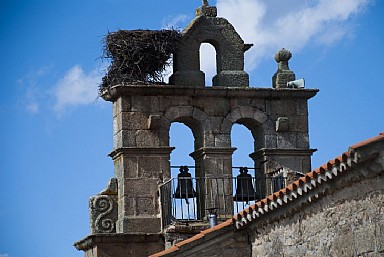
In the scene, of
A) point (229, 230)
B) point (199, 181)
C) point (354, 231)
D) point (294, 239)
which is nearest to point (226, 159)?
point (199, 181)

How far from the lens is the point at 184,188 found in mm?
21797

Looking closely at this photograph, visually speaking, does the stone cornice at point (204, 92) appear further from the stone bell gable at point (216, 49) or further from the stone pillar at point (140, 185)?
the stone pillar at point (140, 185)

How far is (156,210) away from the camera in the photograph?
2172 centimetres

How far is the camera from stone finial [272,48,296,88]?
22.8 meters

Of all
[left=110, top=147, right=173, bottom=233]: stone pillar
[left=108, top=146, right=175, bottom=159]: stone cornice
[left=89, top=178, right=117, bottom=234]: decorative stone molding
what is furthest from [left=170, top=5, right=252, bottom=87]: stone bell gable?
[left=89, top=178, right=117, bottom=234]: decorative stone molding

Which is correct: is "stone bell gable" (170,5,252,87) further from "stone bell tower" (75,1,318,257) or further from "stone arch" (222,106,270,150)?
"stone arch" (222,106,270,150)

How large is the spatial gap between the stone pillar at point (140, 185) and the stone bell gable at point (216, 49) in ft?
4.61

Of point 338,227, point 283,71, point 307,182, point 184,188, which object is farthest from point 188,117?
point 338,227

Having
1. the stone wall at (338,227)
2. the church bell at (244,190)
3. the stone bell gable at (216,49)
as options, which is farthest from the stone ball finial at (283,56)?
the stone wall at (338,227)

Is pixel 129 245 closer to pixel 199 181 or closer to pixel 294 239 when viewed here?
pixel 199 181

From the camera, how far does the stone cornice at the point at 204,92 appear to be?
867 inches

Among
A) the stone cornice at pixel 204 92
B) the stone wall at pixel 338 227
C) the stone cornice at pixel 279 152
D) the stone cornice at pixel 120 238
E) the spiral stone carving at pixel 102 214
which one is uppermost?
the stone cornice at pixel 204 92

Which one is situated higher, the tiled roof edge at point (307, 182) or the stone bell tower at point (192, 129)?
the stone bell tower at point (192, 129)

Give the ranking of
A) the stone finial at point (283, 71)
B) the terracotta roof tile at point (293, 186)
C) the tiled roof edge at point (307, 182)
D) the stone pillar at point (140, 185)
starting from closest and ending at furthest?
the tiled roof edge at point (307, 182) < the terracotta roof tile at point (293, 186) < the stone pillar at point (140, 185) < the stone finial at point (283, 71)
